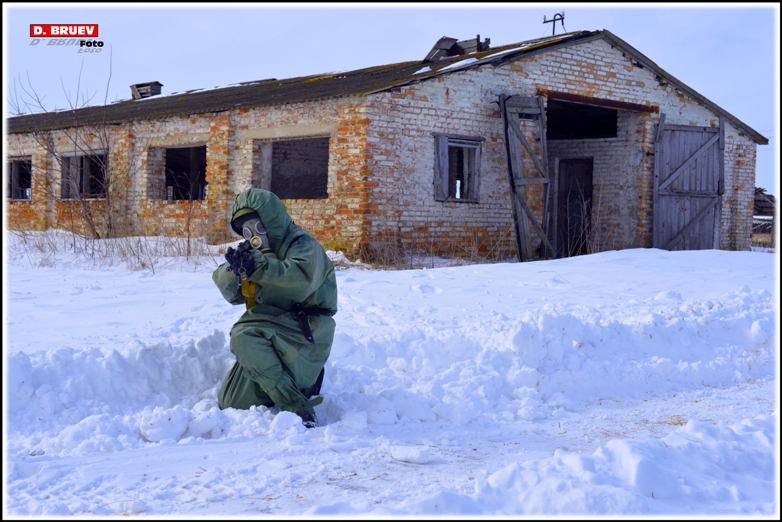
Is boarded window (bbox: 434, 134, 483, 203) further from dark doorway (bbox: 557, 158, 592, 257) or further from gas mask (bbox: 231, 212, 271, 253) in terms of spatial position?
gas mask (bbox: 231, 212, 271, 253)

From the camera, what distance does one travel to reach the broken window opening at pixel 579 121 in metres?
14.9

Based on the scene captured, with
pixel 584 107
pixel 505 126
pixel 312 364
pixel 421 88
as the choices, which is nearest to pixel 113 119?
pixel 421 88

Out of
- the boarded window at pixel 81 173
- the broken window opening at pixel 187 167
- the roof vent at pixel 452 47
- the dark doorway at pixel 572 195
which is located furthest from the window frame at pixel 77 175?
the dark doorway at pixel 572 195

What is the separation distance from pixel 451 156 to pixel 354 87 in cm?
423

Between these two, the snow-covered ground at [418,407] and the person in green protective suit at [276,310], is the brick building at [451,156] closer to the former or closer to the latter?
the snow-covered ground at [418,407]

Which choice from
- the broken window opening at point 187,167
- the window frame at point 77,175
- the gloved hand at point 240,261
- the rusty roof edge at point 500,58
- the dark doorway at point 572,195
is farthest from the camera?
the broken window opening at point 187,167

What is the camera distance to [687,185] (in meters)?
14.4

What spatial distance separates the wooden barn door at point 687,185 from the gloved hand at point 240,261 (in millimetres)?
11372

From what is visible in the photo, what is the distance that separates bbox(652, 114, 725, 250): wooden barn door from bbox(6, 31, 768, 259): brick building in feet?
0.12

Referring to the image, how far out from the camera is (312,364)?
4.46 metres

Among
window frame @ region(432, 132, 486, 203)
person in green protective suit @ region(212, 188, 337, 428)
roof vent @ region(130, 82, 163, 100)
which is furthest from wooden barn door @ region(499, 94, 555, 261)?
roof vent @ region(130, 82, 163, 100)

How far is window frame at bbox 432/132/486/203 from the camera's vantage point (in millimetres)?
12109

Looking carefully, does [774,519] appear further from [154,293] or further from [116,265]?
[116,265]

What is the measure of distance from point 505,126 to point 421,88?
5.16ft
